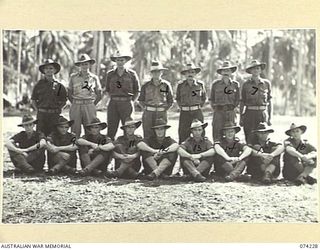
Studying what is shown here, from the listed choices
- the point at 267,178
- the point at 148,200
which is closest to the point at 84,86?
the point at 148,200

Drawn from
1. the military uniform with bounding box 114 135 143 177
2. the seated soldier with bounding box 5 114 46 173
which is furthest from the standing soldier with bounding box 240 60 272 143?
the seated soldier with bounding box 5 114 46 173

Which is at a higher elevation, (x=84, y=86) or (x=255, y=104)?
(x=84, y=86)

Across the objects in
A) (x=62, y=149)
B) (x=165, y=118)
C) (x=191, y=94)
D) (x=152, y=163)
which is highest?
(x=191, y=94)

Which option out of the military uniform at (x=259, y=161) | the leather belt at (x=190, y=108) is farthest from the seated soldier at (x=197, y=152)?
the military uniform at (x=259, y=161)

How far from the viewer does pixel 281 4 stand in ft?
15.4

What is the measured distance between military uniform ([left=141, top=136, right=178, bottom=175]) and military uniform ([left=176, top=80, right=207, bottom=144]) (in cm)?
12

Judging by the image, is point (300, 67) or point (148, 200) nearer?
point (148, 200)

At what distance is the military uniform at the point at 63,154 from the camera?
4656 millimetres

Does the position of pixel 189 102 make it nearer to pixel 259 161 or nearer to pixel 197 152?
pixel 197 152

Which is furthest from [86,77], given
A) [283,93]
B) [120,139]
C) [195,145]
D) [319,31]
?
[319,31]

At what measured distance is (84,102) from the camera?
466cm

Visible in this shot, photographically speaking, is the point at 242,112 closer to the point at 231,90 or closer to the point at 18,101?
the point at 231,90

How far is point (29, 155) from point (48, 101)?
19.3 inches

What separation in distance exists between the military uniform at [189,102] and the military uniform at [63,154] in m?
0.94
